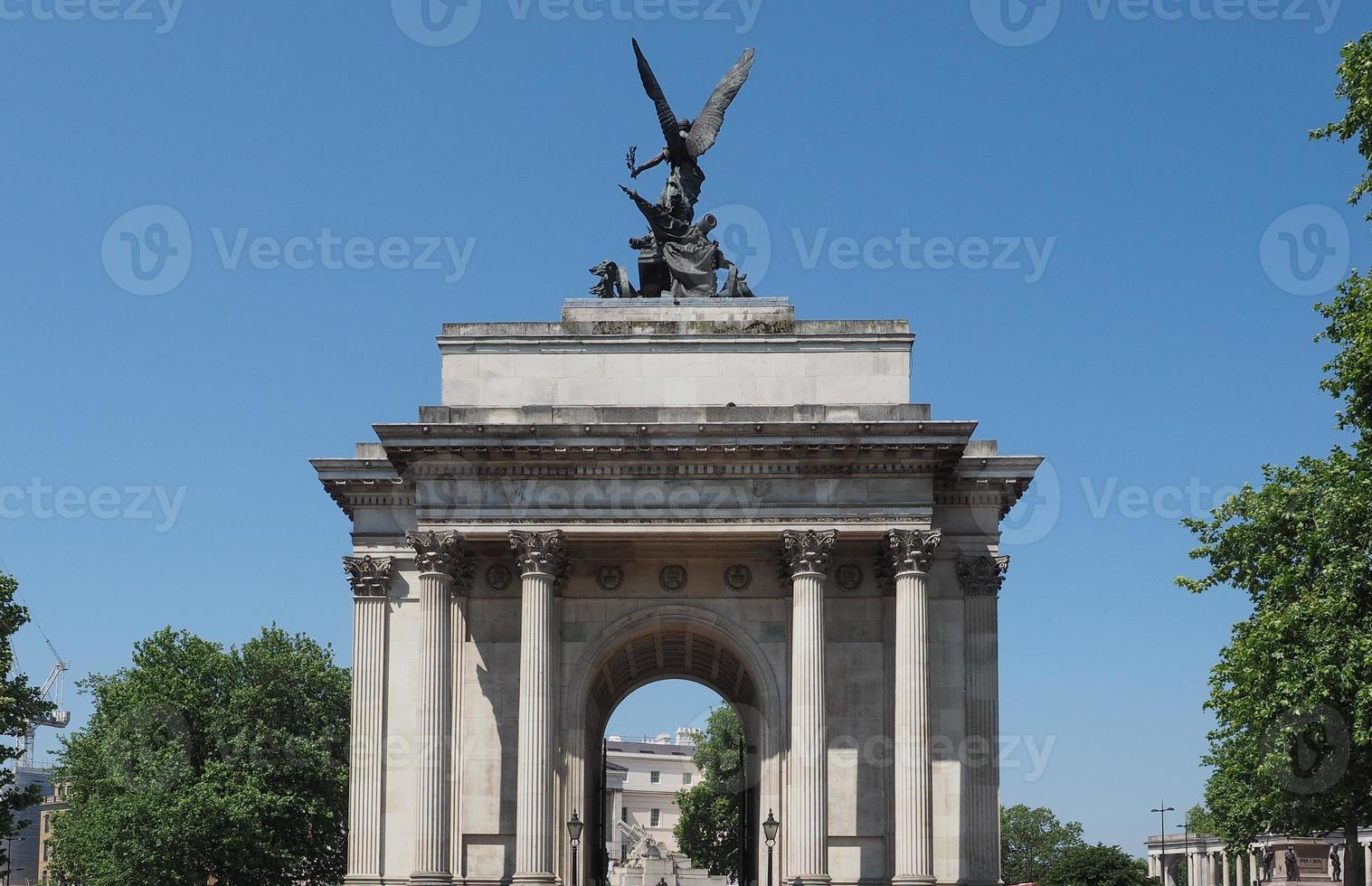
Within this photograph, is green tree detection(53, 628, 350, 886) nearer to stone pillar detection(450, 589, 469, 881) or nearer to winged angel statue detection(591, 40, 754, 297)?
stone pillar detection(450, 589, 469, 881)

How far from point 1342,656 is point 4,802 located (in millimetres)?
39186

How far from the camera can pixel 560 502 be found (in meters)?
45.8

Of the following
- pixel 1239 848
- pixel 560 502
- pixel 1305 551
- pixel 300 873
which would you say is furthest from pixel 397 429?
pixel 1239 848

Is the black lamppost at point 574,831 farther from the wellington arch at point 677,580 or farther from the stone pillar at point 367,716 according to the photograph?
the stone pillar at point 367,716

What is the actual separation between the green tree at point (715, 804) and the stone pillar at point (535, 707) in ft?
197

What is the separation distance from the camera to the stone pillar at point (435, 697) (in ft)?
148

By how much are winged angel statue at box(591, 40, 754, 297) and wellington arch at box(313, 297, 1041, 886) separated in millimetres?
1276

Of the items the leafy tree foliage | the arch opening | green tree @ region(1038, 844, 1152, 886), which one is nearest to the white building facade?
green tree @ region(1038, 844, 1152, 886)

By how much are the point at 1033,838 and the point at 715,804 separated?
85.3m


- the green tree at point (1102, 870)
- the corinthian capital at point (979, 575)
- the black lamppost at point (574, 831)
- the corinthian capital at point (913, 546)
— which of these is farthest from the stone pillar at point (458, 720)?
the green tree at point (1102, 870)

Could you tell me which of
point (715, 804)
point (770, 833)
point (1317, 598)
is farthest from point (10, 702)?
point (715, 804)

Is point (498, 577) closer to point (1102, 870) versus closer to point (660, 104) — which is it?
point (660, 104)

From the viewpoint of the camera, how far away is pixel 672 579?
48.4 metres

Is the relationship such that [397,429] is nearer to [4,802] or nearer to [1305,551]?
[4,802]
